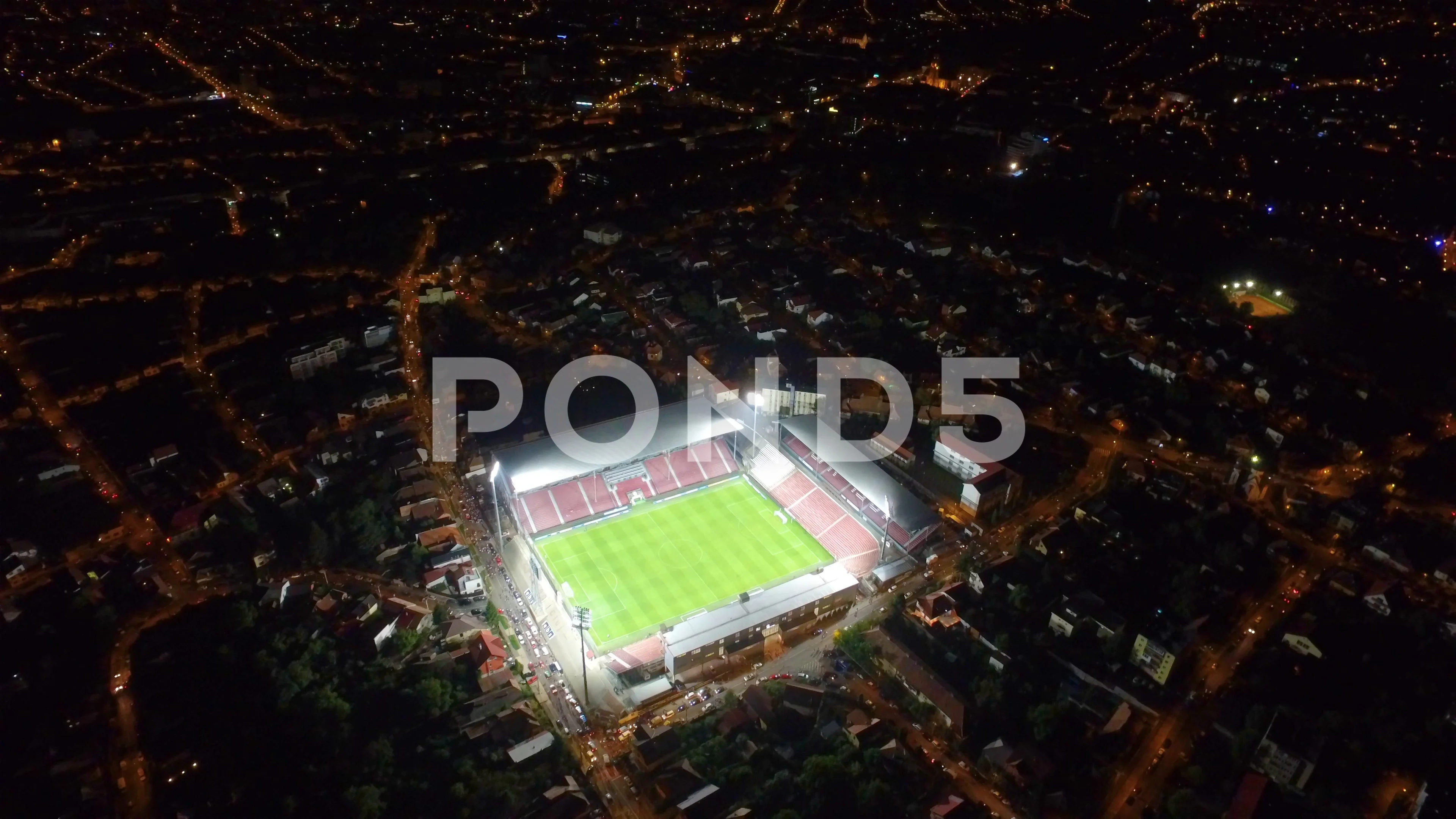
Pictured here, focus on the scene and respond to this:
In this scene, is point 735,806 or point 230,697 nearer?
point 735,806

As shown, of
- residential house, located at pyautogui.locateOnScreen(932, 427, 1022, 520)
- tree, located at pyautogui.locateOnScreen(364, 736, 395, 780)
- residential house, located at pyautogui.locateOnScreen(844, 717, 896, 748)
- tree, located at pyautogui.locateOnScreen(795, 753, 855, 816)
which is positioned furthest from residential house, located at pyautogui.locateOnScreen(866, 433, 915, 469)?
tree, located at pyautogui.locateOnScreen(364, 736, 395, 780)

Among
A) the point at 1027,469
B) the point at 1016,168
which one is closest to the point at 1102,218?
the point at 1016,168

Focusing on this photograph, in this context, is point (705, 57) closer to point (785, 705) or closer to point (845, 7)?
point (845, 7)

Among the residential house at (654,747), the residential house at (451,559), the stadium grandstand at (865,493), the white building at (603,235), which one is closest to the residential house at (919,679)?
the stadium grandstand at (865,493)

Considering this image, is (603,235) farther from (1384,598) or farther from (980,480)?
(1384,598)

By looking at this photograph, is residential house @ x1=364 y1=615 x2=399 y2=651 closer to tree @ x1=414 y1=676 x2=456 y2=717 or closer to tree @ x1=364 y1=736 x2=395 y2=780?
tree @ x1=414 y1=676 x2=456 y2=717
